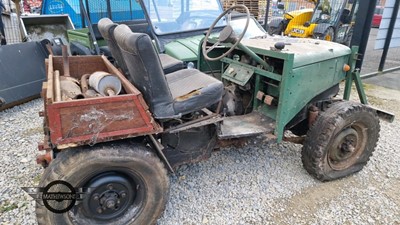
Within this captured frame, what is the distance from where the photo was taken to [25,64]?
15.2 ft

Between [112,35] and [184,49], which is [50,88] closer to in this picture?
[112,35]

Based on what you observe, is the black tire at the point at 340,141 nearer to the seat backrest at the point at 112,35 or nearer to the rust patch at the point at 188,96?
the rust patch at the point at 188,96

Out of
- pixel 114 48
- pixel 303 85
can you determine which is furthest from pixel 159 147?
pixel 303 85

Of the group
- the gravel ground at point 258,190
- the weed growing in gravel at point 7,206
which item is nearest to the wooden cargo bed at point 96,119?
the gravel ground at point 258,190

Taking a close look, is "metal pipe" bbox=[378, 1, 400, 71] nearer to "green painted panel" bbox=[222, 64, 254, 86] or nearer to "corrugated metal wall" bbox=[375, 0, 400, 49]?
"corrugated metal wall" bbox=[375, 0, 400, 49]

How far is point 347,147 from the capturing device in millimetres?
2756

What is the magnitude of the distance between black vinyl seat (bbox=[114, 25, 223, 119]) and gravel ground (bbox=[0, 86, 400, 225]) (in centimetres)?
82

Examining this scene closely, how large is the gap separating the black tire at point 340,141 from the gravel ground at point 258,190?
0.13 metres

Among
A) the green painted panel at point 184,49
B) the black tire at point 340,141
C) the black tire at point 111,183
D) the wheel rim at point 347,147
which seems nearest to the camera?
the black tire at point 111,183

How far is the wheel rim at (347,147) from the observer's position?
8.89ft

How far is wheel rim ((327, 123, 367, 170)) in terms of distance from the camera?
2709 millimetres

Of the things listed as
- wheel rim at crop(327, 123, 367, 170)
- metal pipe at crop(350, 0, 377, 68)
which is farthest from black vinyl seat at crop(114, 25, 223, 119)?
metal pipe at crop(350, 0, 377, 68)

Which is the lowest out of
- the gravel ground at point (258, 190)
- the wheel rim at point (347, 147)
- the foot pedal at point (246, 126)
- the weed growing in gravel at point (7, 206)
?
the weed growing in gravel at point (7, 206)

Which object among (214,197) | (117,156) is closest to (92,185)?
(117,156)
